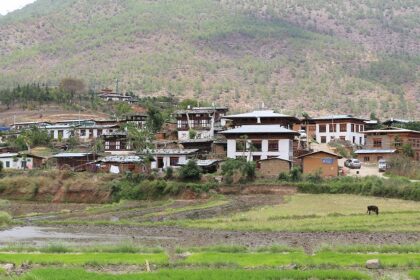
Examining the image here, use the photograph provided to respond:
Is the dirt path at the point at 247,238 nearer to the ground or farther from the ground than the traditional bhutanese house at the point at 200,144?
nearer to the ground

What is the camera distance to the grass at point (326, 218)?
34238 millimetres

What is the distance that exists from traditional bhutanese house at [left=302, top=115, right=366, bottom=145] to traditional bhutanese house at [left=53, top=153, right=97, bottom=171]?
27.8m

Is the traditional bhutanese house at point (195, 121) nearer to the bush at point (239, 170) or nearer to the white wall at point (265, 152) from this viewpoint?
the white wall at point (265, 152)

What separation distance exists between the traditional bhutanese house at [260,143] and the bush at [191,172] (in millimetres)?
6989

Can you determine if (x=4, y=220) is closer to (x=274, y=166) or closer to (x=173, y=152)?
(x=173, y=152)

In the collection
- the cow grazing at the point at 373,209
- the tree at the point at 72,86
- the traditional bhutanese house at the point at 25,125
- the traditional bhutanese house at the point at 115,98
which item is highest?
the tree at the point at 72,86

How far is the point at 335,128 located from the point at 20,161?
129 ft

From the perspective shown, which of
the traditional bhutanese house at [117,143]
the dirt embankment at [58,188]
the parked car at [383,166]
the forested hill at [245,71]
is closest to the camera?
the dirt embankment at [58,188]

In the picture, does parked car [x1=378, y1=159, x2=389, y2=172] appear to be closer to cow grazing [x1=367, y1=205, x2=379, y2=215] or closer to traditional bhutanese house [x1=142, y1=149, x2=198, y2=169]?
traditional bhutanese house [x1=142, y1=149, x2=198, y2=169]

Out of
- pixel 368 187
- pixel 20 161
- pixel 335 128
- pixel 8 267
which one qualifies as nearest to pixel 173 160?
pixel 20 161

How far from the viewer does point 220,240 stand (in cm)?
3023

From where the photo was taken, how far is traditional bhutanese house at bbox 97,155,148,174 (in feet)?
211

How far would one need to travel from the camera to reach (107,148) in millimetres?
77438

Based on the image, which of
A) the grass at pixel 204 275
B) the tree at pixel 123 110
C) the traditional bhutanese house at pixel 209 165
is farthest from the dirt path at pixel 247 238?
the tree at pixel 123 110
